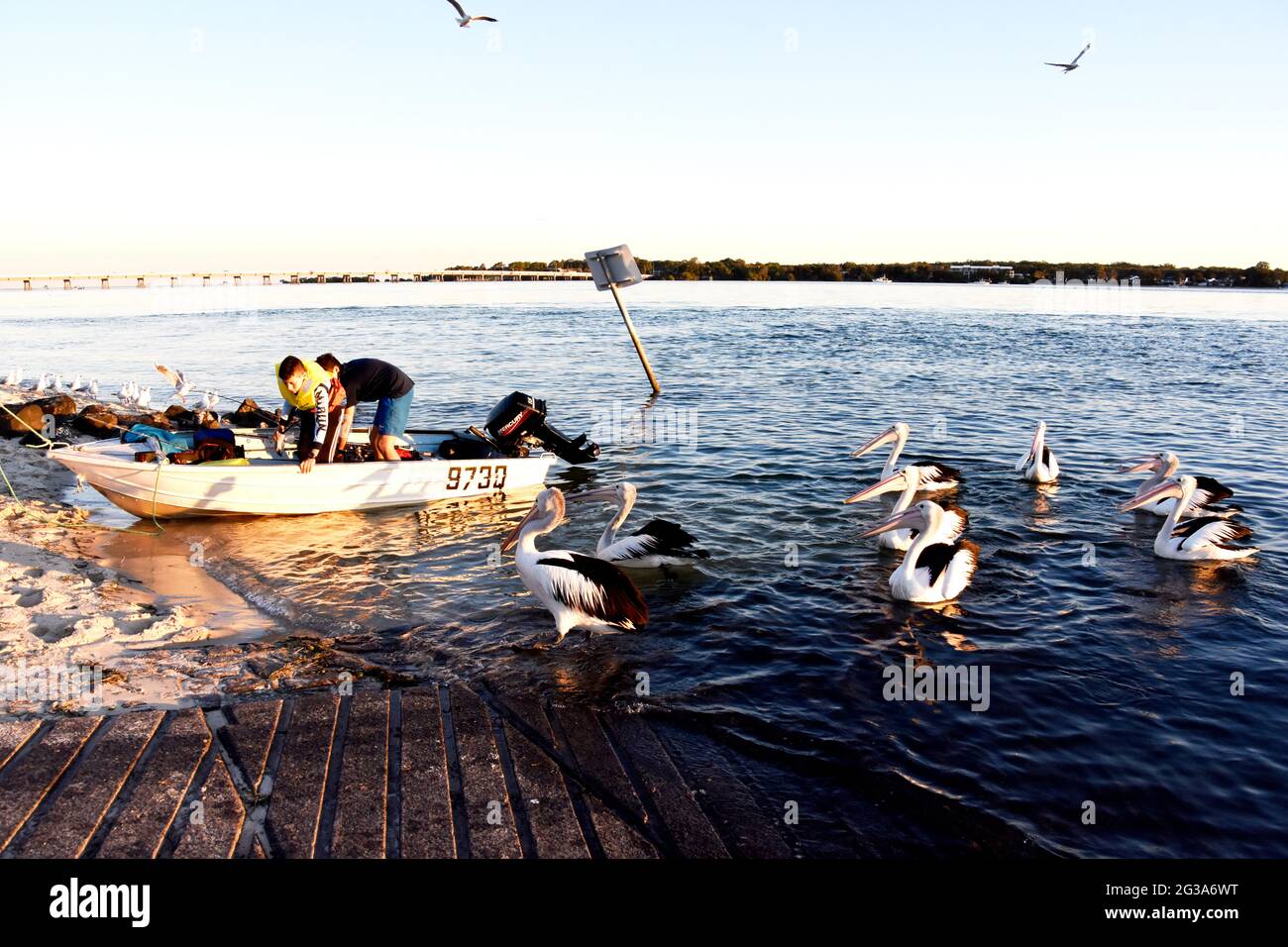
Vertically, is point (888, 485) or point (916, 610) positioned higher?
point (888, 485)

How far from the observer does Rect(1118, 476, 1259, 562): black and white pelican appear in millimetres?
10016

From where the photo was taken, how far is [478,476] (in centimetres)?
1364

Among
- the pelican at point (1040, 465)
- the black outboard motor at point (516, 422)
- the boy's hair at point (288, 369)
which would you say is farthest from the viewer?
the black outboard motor at point (516, 422)

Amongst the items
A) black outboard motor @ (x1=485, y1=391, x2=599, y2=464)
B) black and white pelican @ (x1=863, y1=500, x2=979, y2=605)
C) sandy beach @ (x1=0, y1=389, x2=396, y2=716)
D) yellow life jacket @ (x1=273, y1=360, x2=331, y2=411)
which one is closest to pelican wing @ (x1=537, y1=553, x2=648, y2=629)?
sandy beach @ (x1=0, y1=389, x2=396, y2=716)

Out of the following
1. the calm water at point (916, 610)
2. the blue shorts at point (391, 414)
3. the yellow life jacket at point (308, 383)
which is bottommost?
the calm water at point (916, 610)

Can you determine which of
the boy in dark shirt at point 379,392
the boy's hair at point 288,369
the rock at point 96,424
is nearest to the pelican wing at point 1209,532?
the boy in dark shirt at point 379,392

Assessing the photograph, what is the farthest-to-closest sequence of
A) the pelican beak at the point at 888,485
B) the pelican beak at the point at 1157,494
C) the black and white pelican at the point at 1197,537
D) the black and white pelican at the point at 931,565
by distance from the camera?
the pelican beak at the point at 888,485 → the pelican beak at the point at 1157,494 → the black and white pelican at the point at 1197,537 → the black and white pelican at the point at 931,565

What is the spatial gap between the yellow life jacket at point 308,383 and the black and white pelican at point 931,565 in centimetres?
757

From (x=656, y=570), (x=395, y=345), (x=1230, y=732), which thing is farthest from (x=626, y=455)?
(x=395, y=345)

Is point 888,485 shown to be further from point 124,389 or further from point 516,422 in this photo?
point 124,389

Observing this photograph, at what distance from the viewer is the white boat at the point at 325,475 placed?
442 inches

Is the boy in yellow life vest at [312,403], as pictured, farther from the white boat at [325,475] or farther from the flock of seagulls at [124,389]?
the flock of seagulls at [124,389]

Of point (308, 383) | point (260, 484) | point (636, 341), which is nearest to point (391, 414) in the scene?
point (308, 383)

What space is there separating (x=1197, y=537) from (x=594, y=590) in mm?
7684
